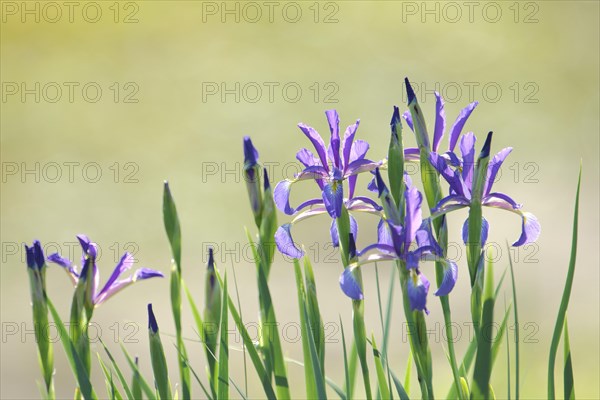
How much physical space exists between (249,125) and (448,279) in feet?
14.9

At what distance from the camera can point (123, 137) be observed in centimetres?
544

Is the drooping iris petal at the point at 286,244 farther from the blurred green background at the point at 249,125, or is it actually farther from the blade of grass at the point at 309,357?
the blurred green background at the point at 249,125

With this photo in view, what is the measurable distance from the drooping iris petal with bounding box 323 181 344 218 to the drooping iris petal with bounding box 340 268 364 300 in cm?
8

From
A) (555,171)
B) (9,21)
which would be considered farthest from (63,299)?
(9,21)

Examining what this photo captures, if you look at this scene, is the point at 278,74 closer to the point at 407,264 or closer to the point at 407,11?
the point at 407,11

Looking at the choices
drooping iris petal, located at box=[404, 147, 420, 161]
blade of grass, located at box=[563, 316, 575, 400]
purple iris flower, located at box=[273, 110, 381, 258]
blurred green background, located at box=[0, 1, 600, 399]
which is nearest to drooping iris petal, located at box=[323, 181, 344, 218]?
purple iris flower, located at box=[273, 110, 381, 258]

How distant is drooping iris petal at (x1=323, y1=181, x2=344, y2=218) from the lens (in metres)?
1.02

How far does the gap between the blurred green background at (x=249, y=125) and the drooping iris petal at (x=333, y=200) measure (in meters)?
2.14

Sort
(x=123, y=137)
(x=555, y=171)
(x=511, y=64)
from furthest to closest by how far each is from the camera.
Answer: (x=511, y=64) < (x=123, y=137) < (x=555, y=171)

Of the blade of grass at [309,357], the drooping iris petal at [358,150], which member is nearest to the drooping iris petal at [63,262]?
the blade of grass at [309,357]

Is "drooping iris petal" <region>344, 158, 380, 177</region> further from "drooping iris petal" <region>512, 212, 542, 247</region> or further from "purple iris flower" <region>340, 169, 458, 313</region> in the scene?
"drooping iris petal" <region>512, 212, 542, 247</region>

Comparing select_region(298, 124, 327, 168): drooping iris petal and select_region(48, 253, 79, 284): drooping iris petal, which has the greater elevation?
select_region(298, 124, 327, 168): drooping iris petal

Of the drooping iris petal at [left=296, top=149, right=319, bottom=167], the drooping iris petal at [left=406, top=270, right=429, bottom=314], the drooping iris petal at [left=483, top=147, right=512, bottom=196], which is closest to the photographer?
the drooping iris petal at [left=406, top=270, right=429, bottom=314]

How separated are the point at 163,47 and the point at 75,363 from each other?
228 inches
